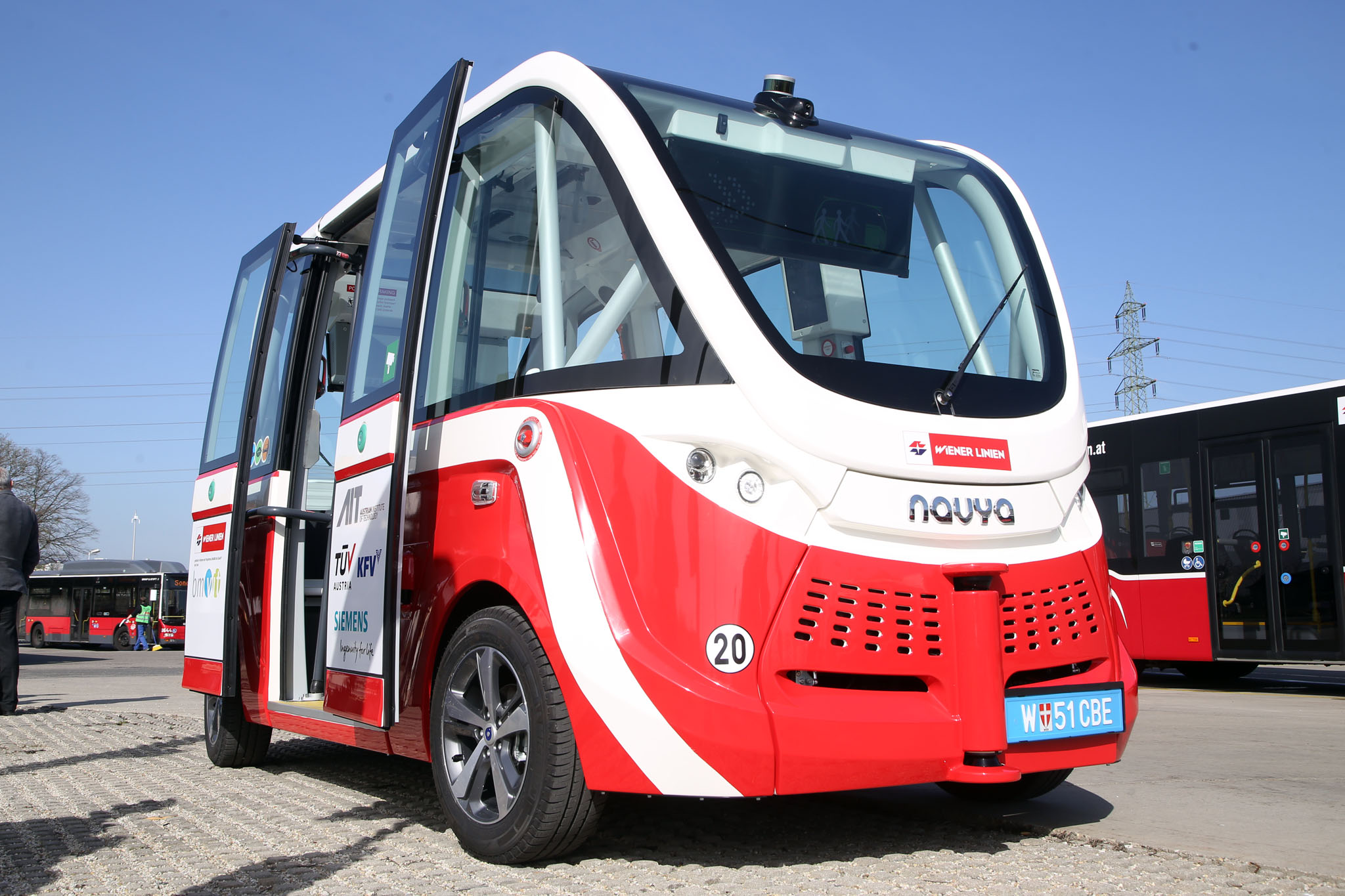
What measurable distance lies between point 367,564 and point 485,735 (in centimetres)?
105

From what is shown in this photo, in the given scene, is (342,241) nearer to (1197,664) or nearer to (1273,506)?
(1273,506)

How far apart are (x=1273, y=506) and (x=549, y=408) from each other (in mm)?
11430

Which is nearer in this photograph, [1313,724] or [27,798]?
[27,798]

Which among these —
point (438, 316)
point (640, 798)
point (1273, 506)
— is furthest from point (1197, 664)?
point (438, 316)

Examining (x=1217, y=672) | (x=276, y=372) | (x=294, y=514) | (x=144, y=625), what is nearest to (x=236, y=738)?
(x=294, y=514)

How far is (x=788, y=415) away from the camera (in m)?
3.82

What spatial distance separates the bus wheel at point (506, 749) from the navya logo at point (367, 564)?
0.54 metres

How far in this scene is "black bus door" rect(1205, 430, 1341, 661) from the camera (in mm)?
12672

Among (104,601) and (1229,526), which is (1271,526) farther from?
(104,601)

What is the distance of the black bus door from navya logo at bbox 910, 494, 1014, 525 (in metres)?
10.2

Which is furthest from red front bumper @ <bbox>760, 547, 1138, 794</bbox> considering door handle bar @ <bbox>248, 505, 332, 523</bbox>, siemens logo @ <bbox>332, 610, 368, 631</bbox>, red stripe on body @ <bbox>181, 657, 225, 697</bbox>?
red stripe on body @ <bbox>181, 657, 225, 697</bbox>

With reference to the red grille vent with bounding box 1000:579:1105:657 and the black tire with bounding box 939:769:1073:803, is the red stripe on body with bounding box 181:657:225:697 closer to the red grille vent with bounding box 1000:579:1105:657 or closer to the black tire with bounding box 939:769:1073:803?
the black tire with bounding box 939:769:1073:803

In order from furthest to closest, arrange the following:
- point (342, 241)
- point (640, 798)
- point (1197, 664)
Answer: point (1197, 664)
point (342, 241)
point (640, 798)

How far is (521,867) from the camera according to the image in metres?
3.96
